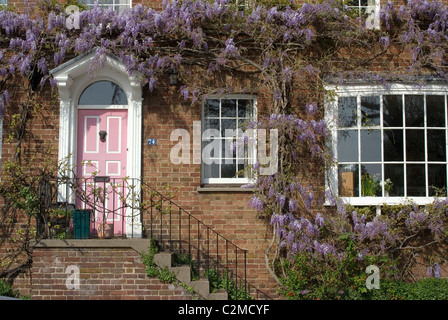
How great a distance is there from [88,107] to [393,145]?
580 cm

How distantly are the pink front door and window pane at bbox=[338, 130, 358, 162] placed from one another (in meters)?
4.05

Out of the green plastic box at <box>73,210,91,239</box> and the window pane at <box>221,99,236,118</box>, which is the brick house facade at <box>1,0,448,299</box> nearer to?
the window pane at <box>221,99,236,118</box>

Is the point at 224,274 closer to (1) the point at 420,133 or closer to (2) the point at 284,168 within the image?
(2) the point at 284,168

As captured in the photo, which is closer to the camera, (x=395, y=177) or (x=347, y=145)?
(x=395, y=177)

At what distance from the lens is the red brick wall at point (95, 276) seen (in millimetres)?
7637

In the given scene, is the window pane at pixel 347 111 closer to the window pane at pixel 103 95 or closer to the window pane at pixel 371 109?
the window pane at pixel 371 109

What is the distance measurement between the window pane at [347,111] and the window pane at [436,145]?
56.9 inches

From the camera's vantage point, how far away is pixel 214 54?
30.1 feet

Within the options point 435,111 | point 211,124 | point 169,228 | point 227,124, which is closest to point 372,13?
point 435,111

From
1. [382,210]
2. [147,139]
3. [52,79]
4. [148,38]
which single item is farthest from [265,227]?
[52,79]

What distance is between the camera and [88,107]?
9203mm

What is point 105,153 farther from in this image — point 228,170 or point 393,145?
point 393,145

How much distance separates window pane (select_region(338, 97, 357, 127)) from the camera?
918cm

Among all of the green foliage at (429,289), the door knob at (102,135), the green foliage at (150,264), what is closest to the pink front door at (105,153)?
the door knob at (102,135)
